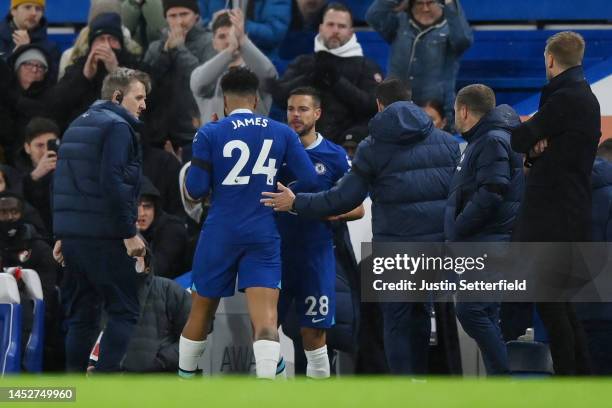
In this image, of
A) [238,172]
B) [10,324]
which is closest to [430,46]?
[238,172]

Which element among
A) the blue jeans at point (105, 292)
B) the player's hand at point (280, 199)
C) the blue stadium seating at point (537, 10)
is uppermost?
the blue stadium seating at point (537, 10)

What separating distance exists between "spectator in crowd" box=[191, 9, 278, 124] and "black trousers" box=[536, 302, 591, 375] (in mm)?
3947

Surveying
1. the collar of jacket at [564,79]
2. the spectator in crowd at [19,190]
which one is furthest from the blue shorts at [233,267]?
the spectator in crowd at [19,190]

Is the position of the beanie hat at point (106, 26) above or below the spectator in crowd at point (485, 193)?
above

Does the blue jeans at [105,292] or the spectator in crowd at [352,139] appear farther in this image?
the spectator in crowd at [352,139]

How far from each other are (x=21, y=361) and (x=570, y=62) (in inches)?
153

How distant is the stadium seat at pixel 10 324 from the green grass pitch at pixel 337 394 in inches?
125

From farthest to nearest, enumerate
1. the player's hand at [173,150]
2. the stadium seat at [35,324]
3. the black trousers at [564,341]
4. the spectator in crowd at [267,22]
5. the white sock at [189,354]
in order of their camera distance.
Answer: the spectator in crowd at [267,22]
the player's hand at [173,150]
the stadium seat at [35,324]
the white sock at [189,354]
the black trousers at [564,341]

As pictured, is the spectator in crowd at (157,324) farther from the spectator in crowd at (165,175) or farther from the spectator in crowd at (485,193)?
the spectator in crowd at (485,193)

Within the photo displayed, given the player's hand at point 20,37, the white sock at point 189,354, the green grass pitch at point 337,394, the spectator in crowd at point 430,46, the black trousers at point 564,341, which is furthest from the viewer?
the player's hand at point 20,37

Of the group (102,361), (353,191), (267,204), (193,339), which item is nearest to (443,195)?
(353,191)

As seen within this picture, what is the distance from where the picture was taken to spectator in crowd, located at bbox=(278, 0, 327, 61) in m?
13.2

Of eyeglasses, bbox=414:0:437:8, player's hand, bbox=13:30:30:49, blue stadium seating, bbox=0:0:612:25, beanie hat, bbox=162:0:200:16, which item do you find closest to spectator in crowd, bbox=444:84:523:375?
eyeglasses, bbox=414:0:437:8

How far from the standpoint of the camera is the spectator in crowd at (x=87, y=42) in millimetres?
11867
